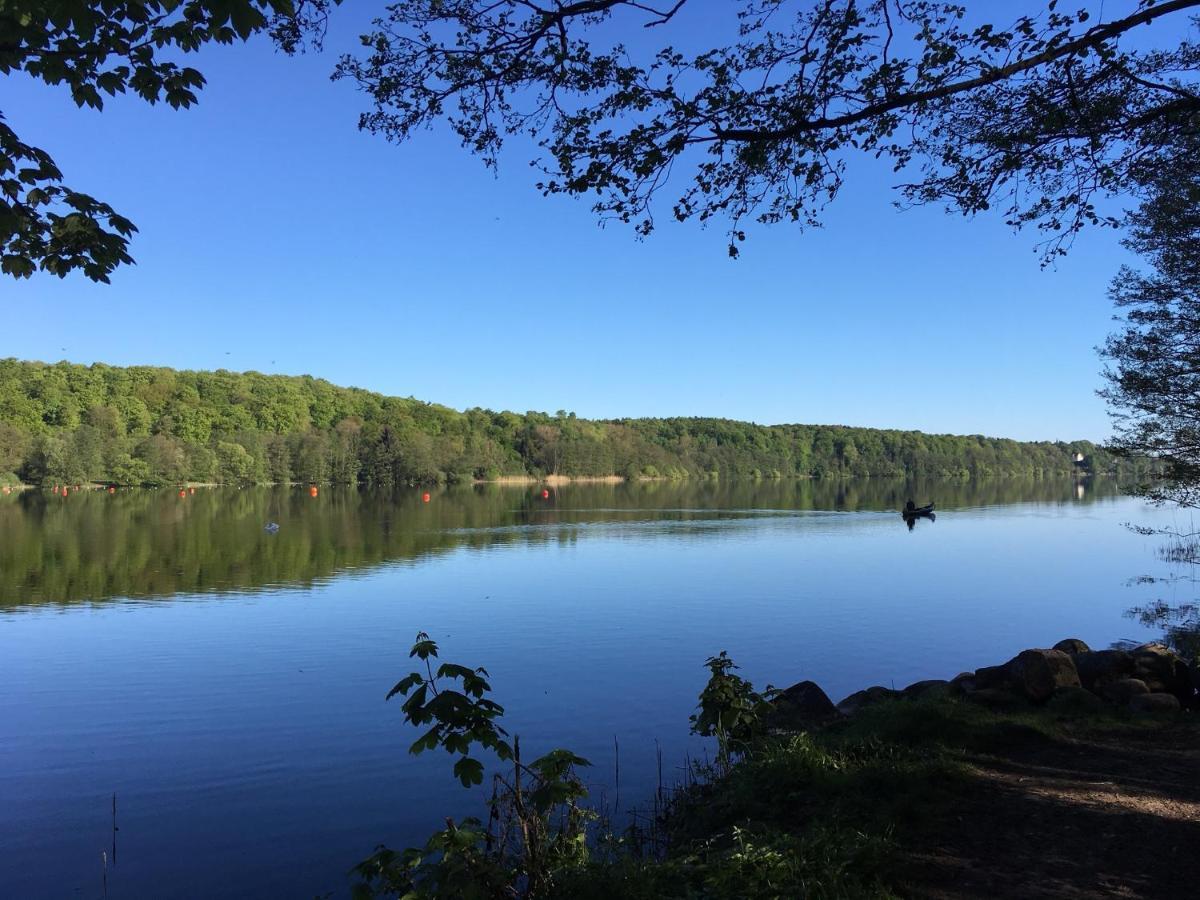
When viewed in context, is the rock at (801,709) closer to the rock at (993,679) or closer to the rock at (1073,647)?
the rock at (993,679)

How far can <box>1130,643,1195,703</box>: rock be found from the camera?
9.48 meters

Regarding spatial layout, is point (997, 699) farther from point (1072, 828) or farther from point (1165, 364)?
point (1165, 364)

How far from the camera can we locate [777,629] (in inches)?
696

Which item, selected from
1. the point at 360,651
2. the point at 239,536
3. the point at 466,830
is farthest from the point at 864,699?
the point at 239,536

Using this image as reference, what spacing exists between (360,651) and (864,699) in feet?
31.2

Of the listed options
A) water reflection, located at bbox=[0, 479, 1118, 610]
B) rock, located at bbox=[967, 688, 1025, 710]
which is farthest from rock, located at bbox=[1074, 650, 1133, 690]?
water reflection, located at bbox=[0, 479, 1118, 610]

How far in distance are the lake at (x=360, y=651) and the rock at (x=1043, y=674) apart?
3602 millimetres

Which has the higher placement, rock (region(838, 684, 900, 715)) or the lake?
rock (region(838, 684, 900, 715))

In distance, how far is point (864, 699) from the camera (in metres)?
10.4

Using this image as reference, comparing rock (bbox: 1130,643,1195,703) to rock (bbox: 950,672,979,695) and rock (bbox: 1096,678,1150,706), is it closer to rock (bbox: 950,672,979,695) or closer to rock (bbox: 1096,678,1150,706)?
rock (bbox: 1096,678,1150,706)

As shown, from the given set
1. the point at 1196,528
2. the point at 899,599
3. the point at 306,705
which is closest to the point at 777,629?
the point at 899,599

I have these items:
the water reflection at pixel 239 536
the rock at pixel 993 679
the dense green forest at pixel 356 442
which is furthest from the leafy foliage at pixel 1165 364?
the dense green forest at pixel 356 442

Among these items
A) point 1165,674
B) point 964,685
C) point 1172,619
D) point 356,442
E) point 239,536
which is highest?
point 356,442

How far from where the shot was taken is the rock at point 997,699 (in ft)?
29.9
